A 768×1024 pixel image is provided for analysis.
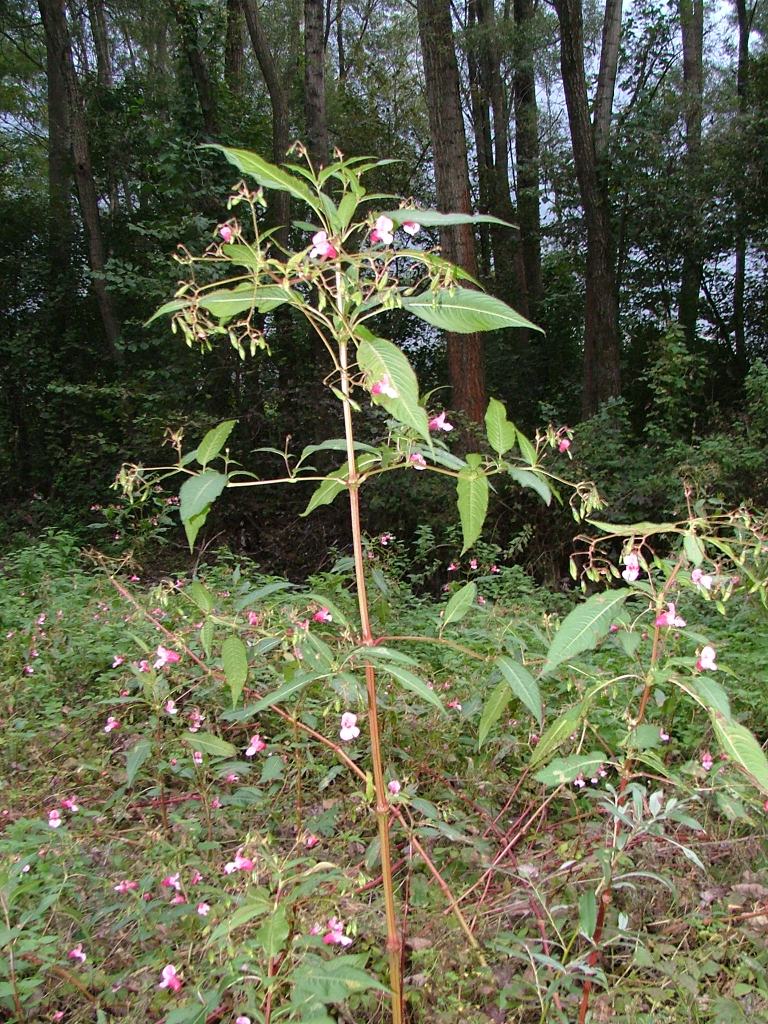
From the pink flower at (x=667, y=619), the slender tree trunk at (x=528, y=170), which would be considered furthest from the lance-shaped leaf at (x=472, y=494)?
the slender tree trunk at (x=528, y=170)

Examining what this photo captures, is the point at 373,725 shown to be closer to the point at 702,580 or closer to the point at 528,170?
the point at 702,580

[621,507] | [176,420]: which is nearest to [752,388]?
[621,507]

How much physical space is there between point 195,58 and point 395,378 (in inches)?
315

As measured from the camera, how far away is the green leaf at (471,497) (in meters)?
0.90

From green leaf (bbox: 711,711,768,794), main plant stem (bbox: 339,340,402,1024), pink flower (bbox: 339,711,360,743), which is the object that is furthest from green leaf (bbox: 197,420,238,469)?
green leaf (bbox: 711,711,768,794)

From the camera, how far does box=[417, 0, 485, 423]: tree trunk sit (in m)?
6.27

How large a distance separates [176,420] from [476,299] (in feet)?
20.7

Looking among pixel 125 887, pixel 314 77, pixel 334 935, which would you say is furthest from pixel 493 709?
pixel 314 77

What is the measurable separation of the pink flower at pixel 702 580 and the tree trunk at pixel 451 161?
17.7 feet

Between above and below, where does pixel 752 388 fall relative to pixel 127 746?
above

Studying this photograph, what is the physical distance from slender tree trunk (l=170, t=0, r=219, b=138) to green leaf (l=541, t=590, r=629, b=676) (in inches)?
305

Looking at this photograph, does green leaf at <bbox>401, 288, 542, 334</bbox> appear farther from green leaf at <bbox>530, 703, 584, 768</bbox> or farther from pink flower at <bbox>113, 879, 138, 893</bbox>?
pink flower at <bbox>113, 879, 138, 893</bbox>

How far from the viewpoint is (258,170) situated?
815mm

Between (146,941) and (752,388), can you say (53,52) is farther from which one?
(146,941)
